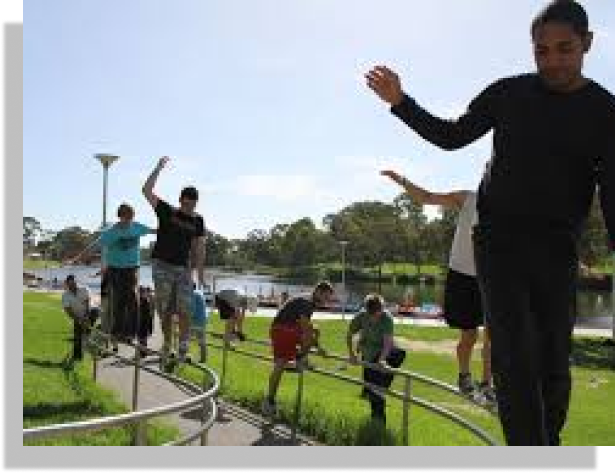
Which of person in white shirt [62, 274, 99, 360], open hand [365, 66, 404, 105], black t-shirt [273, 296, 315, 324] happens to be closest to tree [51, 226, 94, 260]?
person in white shirt [62, 274, 99, 360]

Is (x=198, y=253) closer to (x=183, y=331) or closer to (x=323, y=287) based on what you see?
(x=183, y=331)

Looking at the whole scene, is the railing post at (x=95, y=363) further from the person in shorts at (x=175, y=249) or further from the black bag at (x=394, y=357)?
the black bag at (x=394, y=357)

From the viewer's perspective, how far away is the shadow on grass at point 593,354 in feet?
110

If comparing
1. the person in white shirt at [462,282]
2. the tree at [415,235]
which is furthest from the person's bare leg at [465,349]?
the tree at [415,235]

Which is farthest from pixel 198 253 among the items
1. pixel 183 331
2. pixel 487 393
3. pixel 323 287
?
pixel 487 393

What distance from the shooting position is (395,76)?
3852 mm

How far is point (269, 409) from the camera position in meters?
11.3

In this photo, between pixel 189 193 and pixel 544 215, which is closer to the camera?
pixel 544 215

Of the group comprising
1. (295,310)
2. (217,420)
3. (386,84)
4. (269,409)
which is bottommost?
(269,409)

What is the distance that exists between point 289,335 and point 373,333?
59.3 inches

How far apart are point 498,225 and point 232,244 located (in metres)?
162

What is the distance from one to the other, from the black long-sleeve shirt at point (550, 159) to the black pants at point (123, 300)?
28.9 ft

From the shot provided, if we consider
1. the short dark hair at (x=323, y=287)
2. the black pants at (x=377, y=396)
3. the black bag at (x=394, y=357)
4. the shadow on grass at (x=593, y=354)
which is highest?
the short dark hair at (x=323, y=287)
